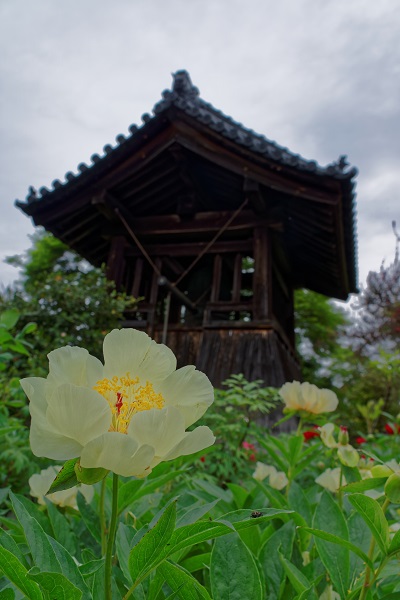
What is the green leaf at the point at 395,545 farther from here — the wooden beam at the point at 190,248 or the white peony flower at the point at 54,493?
the wooden beam at the point at 190,248

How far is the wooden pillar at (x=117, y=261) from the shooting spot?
5.74 m

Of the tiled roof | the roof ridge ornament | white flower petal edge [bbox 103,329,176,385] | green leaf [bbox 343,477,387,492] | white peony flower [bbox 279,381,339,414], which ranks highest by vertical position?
the roof ridge ornament

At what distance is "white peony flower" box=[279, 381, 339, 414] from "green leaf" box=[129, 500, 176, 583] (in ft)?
2.79

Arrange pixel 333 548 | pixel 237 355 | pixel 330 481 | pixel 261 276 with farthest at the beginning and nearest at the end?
pixel 261 276
pixel 237 355
pixel 330 481
pixel 333 548

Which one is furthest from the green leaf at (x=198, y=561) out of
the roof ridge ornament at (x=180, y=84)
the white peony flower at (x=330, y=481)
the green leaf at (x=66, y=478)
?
the roof ridge ornament at (x=180, y=84)

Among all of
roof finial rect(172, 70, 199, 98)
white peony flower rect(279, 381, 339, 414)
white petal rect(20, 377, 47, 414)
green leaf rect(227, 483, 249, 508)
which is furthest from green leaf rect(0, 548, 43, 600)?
roof finial rect(172, 70, 199, 98)

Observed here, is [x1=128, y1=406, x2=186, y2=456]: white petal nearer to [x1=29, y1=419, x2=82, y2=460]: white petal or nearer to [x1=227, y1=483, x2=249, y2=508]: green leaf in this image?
[x1=29, y1=419, x2=82, y2=460]: white petal

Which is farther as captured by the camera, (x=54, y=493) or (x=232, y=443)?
(x=232, y=443)

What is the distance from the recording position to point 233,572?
19.5 inches

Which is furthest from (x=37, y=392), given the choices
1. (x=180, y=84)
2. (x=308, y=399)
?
(x=180, y=84)

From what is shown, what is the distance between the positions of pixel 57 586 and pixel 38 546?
0.08 meters

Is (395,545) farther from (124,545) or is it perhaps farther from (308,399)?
(308,399)

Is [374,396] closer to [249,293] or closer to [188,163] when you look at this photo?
[249,293]

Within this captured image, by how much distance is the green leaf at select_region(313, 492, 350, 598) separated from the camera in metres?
0.60
